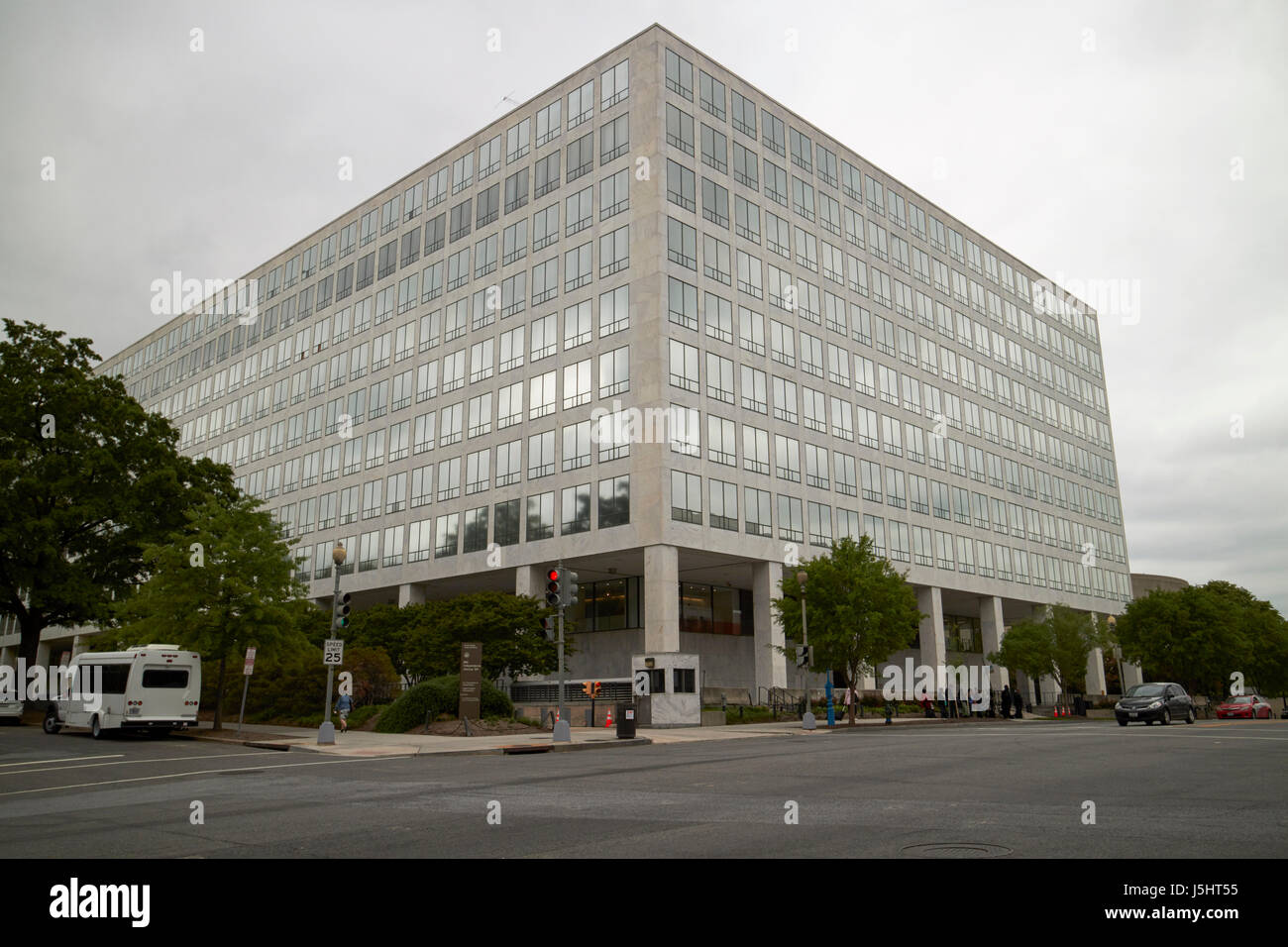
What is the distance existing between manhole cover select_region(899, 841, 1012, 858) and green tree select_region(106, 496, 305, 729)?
2921cm

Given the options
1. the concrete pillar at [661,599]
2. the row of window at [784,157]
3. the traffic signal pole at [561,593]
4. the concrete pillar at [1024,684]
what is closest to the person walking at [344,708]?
the traffic signal pole at [561,593]

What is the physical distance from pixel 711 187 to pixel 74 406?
33453 mm

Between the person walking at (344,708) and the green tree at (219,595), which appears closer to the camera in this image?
the green tree at (219,595)

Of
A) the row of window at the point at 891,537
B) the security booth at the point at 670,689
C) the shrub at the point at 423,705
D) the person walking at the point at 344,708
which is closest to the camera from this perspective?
the shrub at the point at 423,705

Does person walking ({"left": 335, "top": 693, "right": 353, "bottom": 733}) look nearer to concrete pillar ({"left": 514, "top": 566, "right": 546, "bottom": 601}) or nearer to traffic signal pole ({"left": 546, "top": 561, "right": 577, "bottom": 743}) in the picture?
traffic signal pole ({"left": 546, "top": 561, "right": 577, "bottom": 743})

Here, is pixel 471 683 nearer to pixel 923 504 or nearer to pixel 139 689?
pixel 139 689

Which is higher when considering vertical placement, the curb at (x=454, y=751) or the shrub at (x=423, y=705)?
the shrub at (x=423, y=705)

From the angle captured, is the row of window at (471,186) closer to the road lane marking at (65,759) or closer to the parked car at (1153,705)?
the parked car at (1153,705)

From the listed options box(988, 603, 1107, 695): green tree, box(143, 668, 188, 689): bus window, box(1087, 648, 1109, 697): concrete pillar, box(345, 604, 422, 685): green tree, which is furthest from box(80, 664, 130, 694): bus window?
box(1087, 648, 1109, 697): concrete pillar

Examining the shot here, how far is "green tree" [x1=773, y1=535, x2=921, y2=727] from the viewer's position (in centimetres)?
3828

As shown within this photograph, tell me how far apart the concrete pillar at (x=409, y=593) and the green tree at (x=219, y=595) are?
74.6 ft

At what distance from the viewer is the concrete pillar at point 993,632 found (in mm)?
65000
